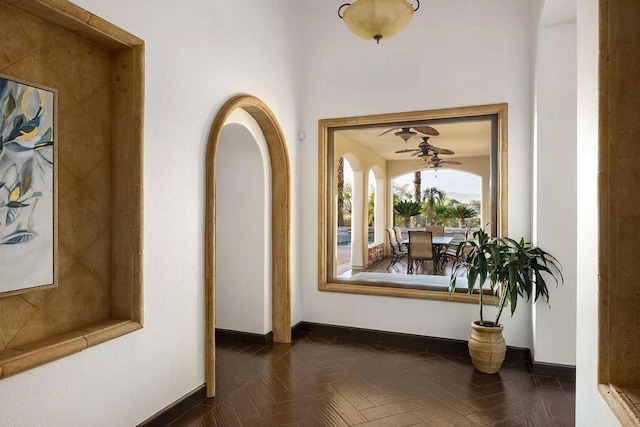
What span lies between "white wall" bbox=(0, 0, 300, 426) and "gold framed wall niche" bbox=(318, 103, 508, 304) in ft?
5.24

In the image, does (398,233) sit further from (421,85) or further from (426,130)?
(421,85)

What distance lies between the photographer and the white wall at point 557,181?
357 cm

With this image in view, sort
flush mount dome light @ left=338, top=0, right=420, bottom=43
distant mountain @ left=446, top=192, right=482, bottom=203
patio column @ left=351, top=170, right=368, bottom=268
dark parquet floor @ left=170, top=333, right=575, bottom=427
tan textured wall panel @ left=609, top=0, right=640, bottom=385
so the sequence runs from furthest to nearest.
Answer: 1. patio column @ left=351, top=170, right=368, bottom=268
2. distant mountain @ left=446, top=192, right=482, bottom=203
3. dark parquet floor @ left=170, top=333, right=575, bottom=427
4. flush mount dome light @ left=338, top=0, right=420, bottom=43
5. tan textured wall panel @ left=609, top=0, right=640, bottom=385

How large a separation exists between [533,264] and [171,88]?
331 centimetres

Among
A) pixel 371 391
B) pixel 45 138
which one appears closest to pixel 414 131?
pixel 371 391

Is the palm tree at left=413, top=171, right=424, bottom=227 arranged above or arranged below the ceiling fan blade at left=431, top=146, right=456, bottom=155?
below

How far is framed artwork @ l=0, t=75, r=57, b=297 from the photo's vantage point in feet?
6.62

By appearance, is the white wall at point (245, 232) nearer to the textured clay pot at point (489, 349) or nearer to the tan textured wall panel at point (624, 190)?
the textured clay pot at point (489, 349)

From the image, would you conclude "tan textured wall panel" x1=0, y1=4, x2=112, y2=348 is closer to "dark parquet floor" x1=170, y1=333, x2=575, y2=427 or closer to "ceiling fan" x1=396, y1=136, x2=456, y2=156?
"dark parquet floor" x1=170, y1=333, x2=575, y2=427

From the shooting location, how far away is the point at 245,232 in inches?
182

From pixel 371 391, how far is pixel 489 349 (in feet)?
3.90

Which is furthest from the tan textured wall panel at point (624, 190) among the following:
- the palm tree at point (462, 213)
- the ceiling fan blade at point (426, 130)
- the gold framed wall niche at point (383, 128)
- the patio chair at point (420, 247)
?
the palm tree at point (462, 213)

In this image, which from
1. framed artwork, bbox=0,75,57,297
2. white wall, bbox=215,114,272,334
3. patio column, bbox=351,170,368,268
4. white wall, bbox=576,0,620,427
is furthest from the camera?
patio column, bbox=351,170,368,268

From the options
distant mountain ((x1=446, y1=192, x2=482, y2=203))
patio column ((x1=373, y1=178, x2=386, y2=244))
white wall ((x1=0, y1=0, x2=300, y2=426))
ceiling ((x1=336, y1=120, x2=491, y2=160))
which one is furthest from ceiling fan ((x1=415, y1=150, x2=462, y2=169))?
white wall ((x1=0, y1=0, x2=300, y2=426))
